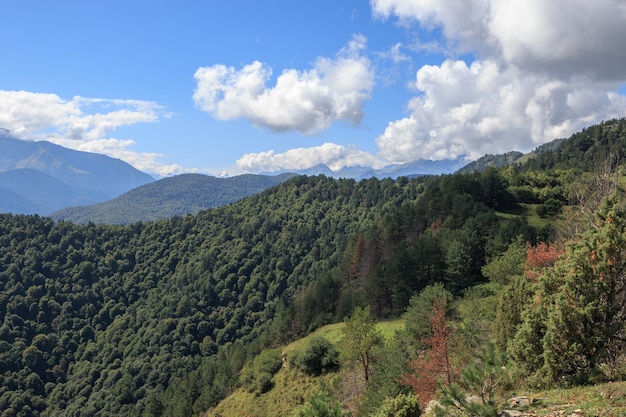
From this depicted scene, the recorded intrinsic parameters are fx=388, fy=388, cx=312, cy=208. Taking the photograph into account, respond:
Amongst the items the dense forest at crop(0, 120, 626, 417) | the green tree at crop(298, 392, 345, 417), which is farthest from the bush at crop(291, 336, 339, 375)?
the green tree at crop(298, 392, 345, 417)

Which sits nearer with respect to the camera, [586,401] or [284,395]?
[586,401]

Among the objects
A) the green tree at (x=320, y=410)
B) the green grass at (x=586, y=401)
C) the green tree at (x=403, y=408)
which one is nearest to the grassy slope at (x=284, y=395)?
the green tree at (x=403, y=408)

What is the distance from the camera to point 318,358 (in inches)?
1981

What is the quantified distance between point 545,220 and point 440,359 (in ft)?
252

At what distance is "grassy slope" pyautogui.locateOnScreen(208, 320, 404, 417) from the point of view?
45.5 m

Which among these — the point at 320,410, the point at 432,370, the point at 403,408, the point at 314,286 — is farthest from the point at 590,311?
the point at 314,286

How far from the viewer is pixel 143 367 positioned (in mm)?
117812

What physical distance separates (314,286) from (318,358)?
42.4 metres

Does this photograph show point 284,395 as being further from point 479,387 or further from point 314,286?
point 314,286

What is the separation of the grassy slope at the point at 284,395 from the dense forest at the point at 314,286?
6204 millimetres

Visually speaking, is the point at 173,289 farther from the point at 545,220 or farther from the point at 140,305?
the point at 545,220

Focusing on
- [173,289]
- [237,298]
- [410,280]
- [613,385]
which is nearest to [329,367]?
Result: [410,280]

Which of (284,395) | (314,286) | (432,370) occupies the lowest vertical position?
(284,395)

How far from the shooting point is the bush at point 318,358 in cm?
4934
